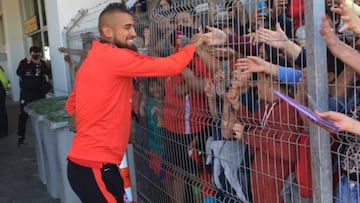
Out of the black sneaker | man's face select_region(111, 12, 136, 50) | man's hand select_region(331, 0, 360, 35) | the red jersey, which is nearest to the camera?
man's hand select_region(331, 0, 360, 35)

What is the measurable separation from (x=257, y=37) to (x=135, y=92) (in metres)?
1.69

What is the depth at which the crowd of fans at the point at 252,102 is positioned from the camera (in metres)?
2.04

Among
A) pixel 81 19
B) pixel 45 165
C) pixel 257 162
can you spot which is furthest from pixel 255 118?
pixel 81 19

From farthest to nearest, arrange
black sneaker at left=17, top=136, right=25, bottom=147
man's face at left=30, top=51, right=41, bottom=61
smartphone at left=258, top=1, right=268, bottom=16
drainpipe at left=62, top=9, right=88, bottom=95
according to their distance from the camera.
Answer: black sneaker at left=17, top=136, right=25, bottom=147 → man's face at left=30, top=51, right=41, bottom=61 → drainpipe at left=62, top=9, right=88, bottom=95 → smartphone at left=258, top=1, right=268, bottom=16

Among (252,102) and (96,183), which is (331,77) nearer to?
(252,102)

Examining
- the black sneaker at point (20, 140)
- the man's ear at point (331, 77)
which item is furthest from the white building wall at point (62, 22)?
the man's ear at point (331, 77)

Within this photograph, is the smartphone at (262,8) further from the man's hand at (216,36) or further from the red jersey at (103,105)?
the red jersey at (103,105)

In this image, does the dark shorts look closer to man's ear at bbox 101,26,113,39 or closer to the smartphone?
man's ear at bbox 101,26,113,39

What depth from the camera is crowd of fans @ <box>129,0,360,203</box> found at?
2035 mm

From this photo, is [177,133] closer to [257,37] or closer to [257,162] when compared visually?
[257,162]

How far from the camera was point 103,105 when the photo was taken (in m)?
3.06

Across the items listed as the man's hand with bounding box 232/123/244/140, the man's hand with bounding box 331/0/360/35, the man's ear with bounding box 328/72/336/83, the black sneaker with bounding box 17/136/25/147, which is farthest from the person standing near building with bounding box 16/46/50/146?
the man's hand with bounding box 331/0/360/35

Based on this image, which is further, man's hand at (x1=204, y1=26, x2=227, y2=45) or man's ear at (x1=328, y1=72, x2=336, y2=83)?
man's hand at (x1=204, y1=26, x2=227, y2=45)

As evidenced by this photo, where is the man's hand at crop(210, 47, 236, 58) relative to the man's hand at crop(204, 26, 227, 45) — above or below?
below
